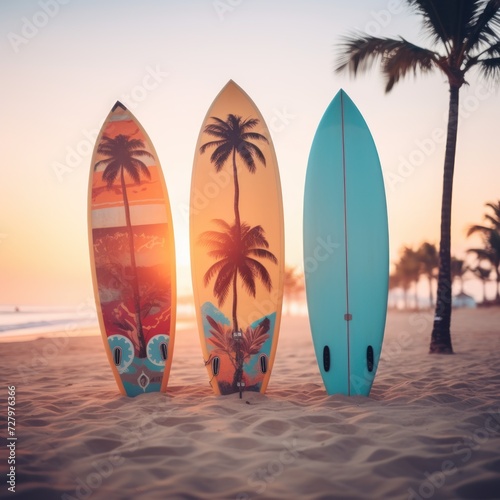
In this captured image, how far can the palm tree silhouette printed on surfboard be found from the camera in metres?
4.64

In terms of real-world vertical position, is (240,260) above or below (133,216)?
below

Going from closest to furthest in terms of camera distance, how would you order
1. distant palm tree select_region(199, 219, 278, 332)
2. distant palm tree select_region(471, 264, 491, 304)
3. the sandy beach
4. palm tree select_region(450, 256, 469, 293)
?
the sandy beach, distant palm tree select_region(199, 219, 278, 332), distant palm tree select_region(471, 264, 491, 304), palm tree select_region(450, 256, 469, 293)

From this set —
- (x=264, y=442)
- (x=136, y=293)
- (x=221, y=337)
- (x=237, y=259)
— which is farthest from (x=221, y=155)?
(x=264, y=442)

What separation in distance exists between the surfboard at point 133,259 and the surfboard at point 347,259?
1605 mm

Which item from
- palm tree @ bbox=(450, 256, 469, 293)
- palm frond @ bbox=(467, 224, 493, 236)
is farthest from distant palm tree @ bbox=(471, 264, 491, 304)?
A: palm frond @ bbox=(467, 224, 493, 236)

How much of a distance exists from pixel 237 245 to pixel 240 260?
0.16 m

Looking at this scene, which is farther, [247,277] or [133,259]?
[133,259]

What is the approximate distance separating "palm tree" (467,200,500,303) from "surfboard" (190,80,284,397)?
74.5 feet

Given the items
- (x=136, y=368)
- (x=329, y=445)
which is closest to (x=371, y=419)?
(x=329, y=445)

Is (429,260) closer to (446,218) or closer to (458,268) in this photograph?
(458,268)

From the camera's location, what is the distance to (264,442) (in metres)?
2.97

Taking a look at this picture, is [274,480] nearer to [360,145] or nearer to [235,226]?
[235,226]

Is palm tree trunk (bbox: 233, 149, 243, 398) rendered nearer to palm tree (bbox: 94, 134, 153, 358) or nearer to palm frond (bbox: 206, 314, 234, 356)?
palm frond (bbox: 206, 314, 234, 356)

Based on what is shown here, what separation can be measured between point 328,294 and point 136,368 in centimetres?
217
